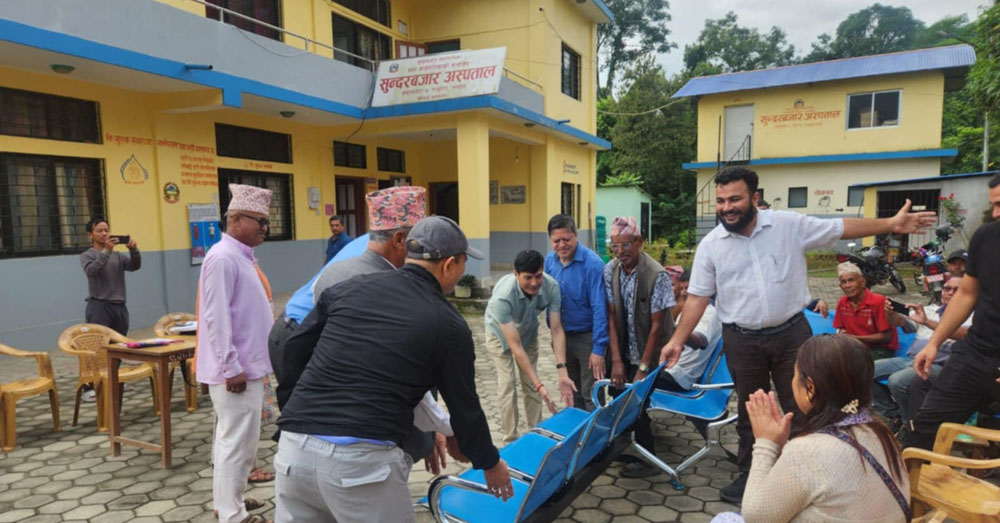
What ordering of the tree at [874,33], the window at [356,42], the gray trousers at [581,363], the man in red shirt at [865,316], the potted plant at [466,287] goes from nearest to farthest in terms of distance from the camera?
1. the gray trousers at [581,363]
2. the man in red shirt at [865,316]
3. the potted plant at [466,287]
4. the window at [356,42]
5. the tree at [874,33]

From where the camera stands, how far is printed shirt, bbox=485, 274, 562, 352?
3.64 m

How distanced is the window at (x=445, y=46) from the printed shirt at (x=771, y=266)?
11.8 m

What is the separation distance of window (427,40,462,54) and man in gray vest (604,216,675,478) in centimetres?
1114

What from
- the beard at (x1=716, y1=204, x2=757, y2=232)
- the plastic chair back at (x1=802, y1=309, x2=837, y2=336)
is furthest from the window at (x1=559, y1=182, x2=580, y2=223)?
the beard at (x1=716, y1=204, x2=757, y2=232)

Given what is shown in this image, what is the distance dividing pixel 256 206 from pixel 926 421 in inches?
153

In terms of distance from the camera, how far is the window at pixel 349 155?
1164 centimetres

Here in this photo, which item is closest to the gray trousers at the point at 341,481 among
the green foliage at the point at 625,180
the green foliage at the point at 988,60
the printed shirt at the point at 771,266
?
the printed shirt at the point at 771,266

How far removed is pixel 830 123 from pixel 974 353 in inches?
753

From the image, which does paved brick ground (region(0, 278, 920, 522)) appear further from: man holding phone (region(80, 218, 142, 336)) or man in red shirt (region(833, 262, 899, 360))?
man in red shirt (region(833, 262, 899, 360))

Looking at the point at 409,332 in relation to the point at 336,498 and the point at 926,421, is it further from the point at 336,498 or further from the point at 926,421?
the point at 926,421

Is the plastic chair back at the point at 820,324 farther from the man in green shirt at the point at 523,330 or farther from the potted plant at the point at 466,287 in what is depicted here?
the potted plant at the point at 466,287

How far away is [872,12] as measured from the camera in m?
38.4

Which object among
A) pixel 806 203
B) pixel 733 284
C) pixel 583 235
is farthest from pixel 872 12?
pixel 733 284

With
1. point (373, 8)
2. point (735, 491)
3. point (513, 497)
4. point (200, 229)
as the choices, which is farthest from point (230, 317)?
point (373, 8)
